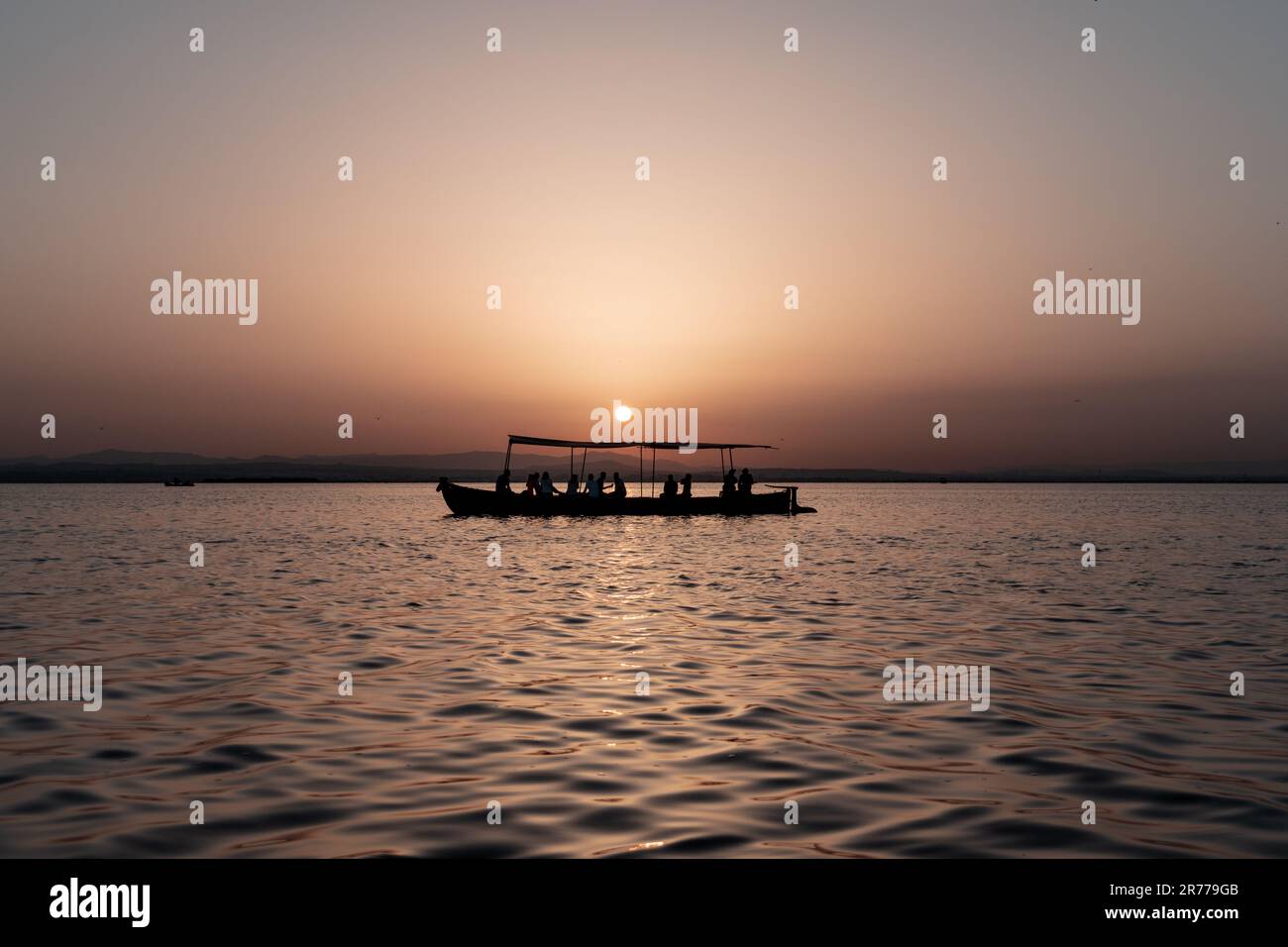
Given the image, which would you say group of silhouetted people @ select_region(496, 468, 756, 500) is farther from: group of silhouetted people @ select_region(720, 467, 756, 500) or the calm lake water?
the calm lake water

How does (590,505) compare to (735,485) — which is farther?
(735,485)

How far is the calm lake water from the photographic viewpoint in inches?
289

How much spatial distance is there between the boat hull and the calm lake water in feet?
96.6

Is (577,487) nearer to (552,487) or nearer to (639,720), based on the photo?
(552,487)

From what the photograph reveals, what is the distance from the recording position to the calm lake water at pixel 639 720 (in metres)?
7.35

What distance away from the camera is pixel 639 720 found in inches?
426

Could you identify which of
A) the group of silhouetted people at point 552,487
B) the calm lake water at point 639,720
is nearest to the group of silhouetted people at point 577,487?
the group of silhouetted people at point 552,487

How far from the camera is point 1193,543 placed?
43219 mm

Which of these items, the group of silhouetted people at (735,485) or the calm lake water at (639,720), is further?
the group of silhouetted people at (735,485)

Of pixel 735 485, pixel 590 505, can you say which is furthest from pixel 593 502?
pixel 735 485

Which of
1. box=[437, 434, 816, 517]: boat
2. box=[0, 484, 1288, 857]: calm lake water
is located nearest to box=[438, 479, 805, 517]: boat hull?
box=[437, 434, 816, 517]: boat

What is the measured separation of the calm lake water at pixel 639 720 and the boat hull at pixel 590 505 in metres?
29.4

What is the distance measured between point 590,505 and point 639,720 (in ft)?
150

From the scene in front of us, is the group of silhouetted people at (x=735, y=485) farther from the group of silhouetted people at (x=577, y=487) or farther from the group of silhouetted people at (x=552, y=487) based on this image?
the group of silhouetted people at (x=552, y=487)
